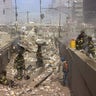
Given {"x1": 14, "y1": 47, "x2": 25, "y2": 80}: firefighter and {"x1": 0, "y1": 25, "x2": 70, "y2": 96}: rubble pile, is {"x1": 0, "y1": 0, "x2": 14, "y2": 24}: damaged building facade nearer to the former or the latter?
{"x1": 0, "y1": 25, "x2": 70, "y2": 96}: rubble pile

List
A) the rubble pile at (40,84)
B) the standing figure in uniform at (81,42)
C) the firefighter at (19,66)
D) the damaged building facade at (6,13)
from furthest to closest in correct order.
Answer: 1. the damaged building facade at (6,13)
2. the firefighter at (19,66)
3. the standing figure in uniform at (81,42)
4. the rubble pile at (40,84)

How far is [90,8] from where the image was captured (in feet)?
144

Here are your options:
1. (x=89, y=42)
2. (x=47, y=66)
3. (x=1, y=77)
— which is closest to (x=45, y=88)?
(x=1, y=77)

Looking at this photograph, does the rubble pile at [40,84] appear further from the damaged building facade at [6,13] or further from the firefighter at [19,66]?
the damaged building facade at [6,13]

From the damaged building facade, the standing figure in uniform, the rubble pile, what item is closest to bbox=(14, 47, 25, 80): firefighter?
the rubble pile

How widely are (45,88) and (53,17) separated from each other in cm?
3630

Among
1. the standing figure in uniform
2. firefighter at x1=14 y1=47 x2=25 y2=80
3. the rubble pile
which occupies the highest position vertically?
the standing figure in uniform

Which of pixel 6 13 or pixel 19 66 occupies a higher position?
pixel 6 13

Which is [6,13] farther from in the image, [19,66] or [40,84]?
[40,84]

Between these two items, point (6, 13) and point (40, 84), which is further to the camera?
point (6, 13)

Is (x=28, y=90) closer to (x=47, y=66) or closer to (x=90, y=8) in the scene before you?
(x=47, y=66)

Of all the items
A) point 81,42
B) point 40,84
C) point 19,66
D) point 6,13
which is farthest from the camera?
point 6,13

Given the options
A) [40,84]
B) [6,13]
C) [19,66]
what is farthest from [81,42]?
[6,13]

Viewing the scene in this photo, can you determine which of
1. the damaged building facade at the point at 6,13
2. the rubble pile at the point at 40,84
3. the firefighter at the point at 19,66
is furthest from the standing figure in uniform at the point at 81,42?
the damaged building facade at the point at 6,13
